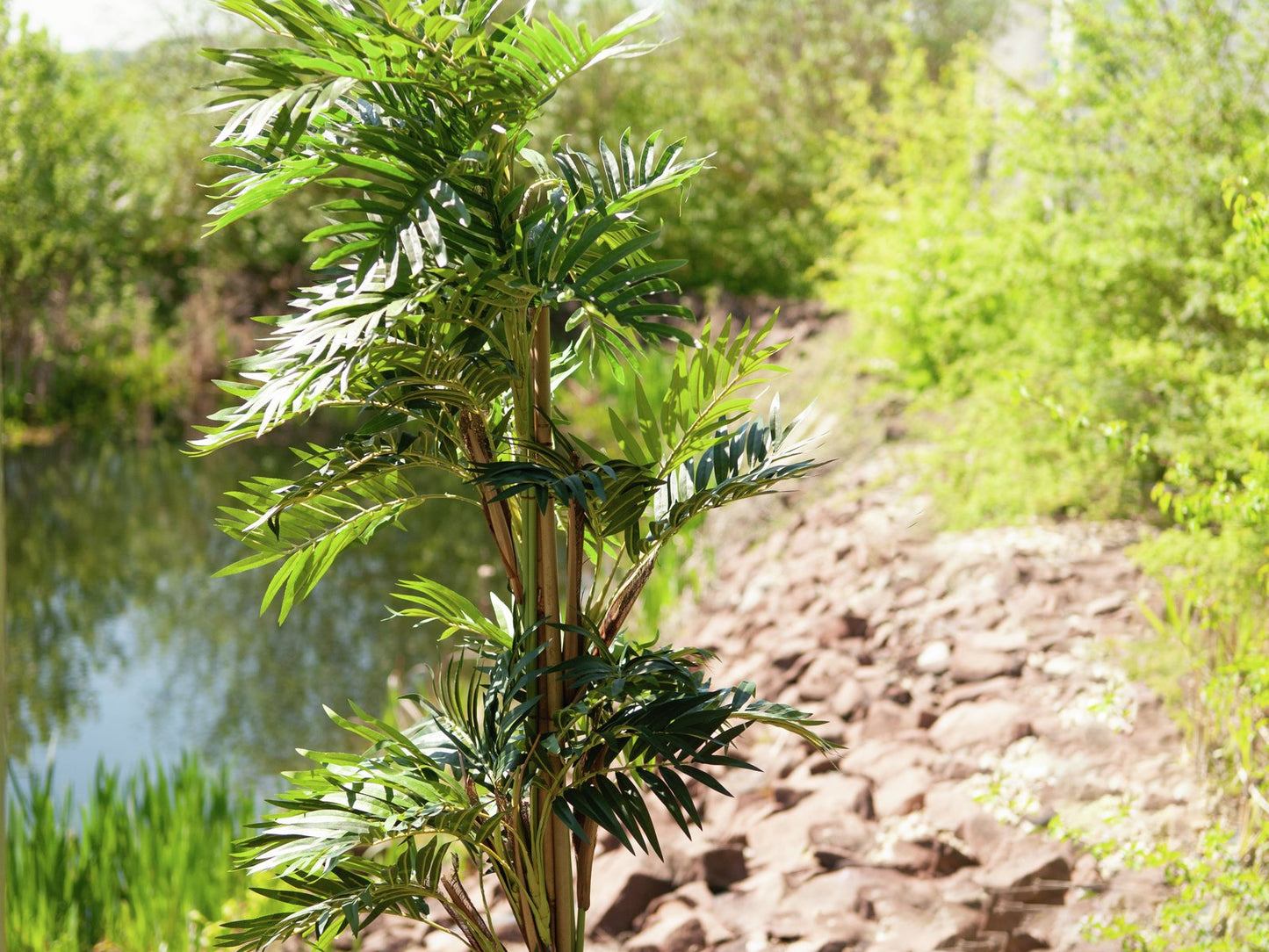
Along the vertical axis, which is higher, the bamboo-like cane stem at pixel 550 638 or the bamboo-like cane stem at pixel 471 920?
the bamboo-like cane stem at pixel 550 638

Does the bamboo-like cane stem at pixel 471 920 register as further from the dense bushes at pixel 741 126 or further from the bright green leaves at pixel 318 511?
the dense bushes at pixel 741 126

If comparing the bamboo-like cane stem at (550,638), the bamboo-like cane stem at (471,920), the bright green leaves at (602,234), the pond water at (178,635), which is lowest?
the pond water at (178,635)

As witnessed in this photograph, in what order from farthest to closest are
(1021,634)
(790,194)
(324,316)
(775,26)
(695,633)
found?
(775,26), (790,194), (695,633), (1021,634), (324,316)

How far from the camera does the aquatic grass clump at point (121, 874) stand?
2.29 meters

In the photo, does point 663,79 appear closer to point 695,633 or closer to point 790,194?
point 790,194

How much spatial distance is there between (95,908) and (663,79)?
9313mm

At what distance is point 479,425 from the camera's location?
1.23 meters

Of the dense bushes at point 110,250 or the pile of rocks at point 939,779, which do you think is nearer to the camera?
the pile of rocks at point 939,779

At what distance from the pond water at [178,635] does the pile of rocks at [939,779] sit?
1459mm

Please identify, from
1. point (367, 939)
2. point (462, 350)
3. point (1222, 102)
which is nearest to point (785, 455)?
point (462, 350)

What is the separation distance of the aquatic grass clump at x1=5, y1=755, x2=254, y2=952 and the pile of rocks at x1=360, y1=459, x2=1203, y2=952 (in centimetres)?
50

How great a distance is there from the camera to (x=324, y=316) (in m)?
1.04

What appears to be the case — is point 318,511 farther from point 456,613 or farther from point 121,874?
point 121,874

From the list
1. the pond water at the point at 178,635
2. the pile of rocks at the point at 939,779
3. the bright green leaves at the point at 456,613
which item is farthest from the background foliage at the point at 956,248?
the pond water at the point at 178,635
